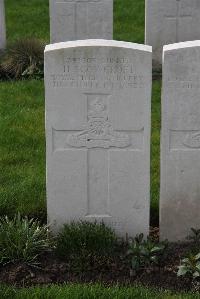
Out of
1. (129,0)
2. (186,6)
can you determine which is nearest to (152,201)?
(186,6)

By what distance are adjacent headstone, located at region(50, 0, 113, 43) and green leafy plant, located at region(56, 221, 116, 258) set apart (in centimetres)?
647

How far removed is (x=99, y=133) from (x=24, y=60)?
5.79 metres

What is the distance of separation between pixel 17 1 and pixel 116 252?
1158cm

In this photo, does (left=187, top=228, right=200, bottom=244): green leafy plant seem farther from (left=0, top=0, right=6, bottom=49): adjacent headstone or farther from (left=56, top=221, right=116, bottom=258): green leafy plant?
(left=0, top=0, right=6, bottom=49): adjacent headstone

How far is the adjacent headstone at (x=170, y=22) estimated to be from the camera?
11.6 m

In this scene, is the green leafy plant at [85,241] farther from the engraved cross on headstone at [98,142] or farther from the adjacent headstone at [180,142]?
the adjacent headstone at [180,142]

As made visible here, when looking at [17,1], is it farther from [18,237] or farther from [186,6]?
[18,237]

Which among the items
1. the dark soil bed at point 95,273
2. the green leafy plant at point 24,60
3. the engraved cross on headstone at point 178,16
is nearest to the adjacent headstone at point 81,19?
the green leafy plant at point 24,60

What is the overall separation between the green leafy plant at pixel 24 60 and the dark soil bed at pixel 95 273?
5.75 meters

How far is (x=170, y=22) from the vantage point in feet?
38.7

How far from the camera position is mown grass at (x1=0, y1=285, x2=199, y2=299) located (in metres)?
4.94

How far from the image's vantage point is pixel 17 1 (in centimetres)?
1623

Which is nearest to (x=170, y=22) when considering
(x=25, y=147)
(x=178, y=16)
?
(x=178, y=16)

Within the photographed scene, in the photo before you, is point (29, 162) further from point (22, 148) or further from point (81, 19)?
point (81, 19)
